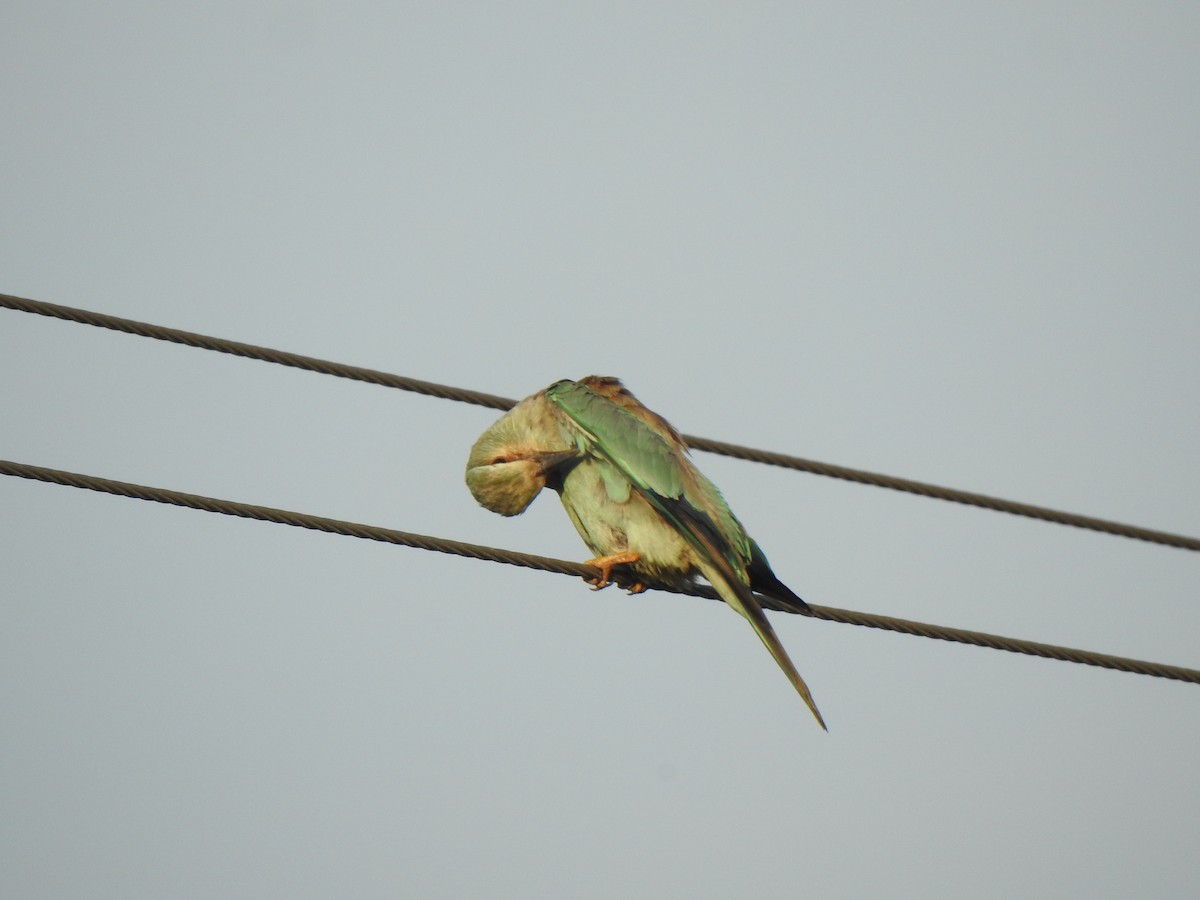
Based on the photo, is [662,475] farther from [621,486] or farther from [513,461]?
[513,461]

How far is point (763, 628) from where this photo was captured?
19.3 feet

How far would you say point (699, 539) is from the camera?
252 inches

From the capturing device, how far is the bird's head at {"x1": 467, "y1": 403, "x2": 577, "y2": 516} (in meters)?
7.10

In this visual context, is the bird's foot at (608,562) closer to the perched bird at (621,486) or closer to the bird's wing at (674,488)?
the perched bird at (621,486)

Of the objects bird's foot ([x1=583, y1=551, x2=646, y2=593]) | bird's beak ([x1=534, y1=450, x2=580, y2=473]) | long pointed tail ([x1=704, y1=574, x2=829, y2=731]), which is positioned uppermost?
bird's beak ([x1=534, y1=450, x2=580, y2=473])

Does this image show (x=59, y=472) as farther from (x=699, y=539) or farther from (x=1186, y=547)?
(x=1186, y=547)

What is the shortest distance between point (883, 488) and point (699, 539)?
0.97 m

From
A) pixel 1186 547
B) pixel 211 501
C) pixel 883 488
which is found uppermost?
pixel 211 501

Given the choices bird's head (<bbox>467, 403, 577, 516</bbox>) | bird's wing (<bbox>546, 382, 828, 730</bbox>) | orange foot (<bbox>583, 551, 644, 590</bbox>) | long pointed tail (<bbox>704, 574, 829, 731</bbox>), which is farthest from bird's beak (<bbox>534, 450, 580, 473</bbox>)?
long pointed tail (<bbox>704, 574, 829, 731</bbox>)

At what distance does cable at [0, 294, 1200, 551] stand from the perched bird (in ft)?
0.68

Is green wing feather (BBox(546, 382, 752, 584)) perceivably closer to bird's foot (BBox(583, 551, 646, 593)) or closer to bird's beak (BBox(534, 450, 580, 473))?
bird's beak (BBox(534, 450, 580, 473))

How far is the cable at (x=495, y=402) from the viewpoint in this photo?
5.83 meters

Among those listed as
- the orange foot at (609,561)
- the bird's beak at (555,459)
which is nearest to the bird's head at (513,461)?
the bird's beak at (555,459)

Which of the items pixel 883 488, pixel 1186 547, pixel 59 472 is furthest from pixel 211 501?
pixel 1186 547
